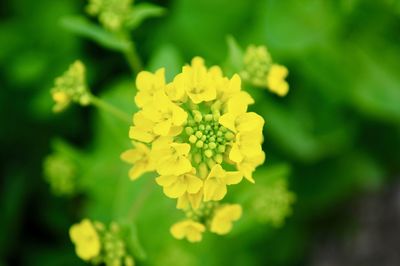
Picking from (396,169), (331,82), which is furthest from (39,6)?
(396,169)

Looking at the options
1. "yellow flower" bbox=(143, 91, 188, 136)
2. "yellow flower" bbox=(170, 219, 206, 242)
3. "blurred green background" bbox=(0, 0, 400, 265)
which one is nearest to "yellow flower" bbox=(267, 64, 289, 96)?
"yellow flower" bbox=(143, 91, 188, 136)

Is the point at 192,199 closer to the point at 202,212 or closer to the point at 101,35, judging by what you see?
the point at 202,212

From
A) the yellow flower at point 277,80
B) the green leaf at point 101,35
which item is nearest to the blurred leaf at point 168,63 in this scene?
the green leaf at point 101,35

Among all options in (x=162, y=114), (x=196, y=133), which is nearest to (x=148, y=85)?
(x=162, y=114)

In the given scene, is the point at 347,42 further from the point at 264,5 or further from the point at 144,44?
the point at 144,44

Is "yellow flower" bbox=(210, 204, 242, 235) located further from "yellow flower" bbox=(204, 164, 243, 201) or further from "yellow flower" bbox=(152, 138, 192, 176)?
"yellow flower" bbox=(152, 138, 192, 176)

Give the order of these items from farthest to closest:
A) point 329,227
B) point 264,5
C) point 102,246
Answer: point 329,227 < point 264,5 < point 102,246

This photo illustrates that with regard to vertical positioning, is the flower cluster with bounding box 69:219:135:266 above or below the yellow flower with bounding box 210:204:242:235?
below
